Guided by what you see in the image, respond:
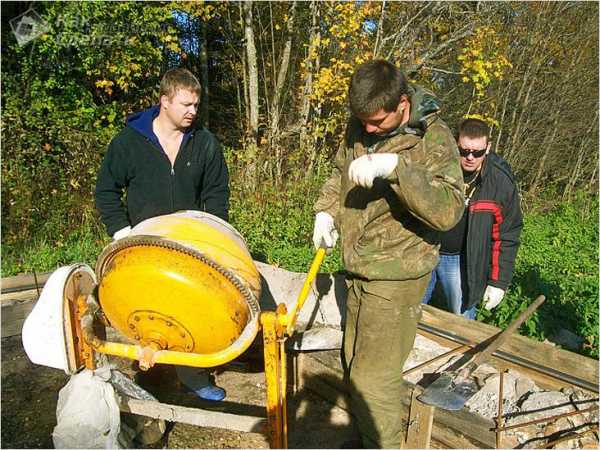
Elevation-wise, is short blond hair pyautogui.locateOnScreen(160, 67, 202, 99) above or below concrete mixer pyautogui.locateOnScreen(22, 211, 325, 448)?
above

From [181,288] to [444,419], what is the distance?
5.83ft

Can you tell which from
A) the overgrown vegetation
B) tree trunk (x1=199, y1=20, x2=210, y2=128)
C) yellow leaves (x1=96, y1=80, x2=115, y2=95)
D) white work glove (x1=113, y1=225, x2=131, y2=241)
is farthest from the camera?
tree trunk (x1=199, y1=20, x2=210, y2=128)

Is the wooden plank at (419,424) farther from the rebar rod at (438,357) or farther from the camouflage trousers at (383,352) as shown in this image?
the rebar rod at (438,357)

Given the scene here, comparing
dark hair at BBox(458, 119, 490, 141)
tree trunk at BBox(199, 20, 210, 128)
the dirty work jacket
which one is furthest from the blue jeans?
tree trunk at BBox(199, 20, 210, 128)

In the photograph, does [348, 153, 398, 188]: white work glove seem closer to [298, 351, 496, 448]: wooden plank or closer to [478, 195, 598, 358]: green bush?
[298, 351, 496, 448]: wooden plank

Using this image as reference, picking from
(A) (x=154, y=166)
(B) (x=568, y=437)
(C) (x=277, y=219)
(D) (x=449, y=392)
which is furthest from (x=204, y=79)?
(B) (x=568, y=437)

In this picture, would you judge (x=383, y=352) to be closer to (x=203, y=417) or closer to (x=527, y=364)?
(x=203, y=417)

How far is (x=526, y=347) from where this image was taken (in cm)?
322

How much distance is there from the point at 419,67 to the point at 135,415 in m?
8.18

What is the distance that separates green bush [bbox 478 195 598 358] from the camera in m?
3.88

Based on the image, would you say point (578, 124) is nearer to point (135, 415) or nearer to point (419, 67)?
point (419, 67)

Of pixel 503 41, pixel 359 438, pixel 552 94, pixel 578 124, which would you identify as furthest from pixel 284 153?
pixel 578 124

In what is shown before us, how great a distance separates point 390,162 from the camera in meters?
2.02

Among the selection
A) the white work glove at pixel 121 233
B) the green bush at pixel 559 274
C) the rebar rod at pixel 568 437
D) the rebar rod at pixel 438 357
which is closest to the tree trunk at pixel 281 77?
the green bush at pixel 559 274
